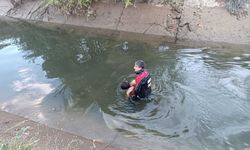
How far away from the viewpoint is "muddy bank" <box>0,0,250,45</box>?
12.0 metres

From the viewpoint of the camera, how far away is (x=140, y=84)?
8164 millimetres

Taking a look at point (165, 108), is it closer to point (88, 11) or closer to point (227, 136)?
point (227, 136)

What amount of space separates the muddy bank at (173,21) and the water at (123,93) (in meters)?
0.76

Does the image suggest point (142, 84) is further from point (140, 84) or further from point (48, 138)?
point (48, 138)

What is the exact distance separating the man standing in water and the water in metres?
0.26

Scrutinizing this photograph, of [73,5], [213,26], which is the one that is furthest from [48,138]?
[73,5]

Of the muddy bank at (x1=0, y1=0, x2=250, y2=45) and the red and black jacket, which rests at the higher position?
the muddy bank at (x1=0, y1=0, x2=250, y2=45)

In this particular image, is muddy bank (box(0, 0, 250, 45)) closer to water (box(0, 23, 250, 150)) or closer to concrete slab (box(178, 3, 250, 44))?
concrete slab (box(178, 3, 250, 44))

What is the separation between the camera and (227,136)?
7.24 metres

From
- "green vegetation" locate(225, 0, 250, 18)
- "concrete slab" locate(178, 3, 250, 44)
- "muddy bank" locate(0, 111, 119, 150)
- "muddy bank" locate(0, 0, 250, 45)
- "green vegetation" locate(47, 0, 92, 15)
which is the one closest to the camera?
"muddy bank" locate(0, 111, 119, 150)

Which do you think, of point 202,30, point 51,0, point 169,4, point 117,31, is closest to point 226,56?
point 202,30

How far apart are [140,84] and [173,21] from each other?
5.06 m

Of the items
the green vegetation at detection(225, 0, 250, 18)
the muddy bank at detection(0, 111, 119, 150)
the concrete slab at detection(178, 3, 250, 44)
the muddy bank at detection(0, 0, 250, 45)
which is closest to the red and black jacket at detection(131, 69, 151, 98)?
the muddy bank at detection(0, 111, 119, 150)

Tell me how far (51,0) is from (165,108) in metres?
6.99
